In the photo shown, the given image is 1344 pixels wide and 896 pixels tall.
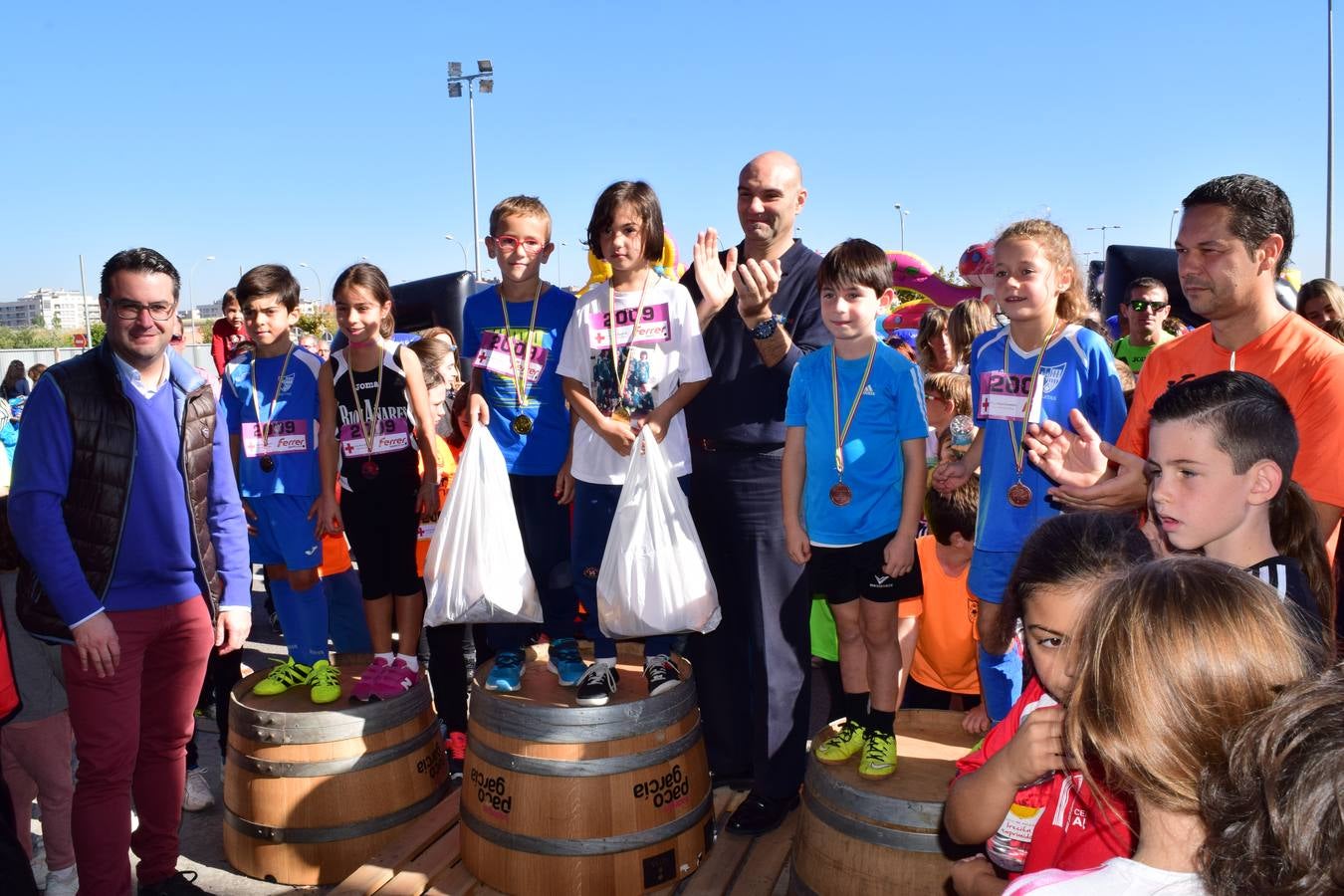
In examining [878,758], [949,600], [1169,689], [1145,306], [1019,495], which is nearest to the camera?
[1169,689]

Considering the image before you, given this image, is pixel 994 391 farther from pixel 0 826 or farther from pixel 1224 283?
pixel 0 826

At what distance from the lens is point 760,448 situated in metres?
3.28

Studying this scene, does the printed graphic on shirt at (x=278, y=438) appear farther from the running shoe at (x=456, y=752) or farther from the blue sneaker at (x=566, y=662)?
the blue sneaker at (x=566, y=662)

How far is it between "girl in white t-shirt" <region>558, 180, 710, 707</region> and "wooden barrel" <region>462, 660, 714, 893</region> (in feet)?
1.07

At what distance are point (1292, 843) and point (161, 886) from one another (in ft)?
11.0

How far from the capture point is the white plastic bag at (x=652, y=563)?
3.04 m

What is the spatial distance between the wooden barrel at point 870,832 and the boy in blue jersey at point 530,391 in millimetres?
1216

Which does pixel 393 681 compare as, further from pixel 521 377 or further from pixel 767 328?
pixel 767 328

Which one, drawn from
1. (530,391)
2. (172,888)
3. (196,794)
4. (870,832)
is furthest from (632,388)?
(196,794)

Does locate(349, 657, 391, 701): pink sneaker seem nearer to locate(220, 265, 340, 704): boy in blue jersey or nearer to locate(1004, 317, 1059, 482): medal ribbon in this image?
locate(220, 265, 340, 704): boy in blue jersey

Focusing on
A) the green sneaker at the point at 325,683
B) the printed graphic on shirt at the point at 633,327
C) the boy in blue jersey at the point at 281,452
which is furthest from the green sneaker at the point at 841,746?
the boy in blue jersey at the point at 281,452

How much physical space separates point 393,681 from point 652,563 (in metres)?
1.15

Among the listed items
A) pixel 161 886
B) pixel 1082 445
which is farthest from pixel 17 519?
pixel 1082 445

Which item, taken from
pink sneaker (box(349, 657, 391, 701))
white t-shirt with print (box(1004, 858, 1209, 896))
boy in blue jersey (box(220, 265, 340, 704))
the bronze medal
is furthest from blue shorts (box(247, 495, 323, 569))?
white t-shirt with print (box(1004, 858, 1209, 896))
